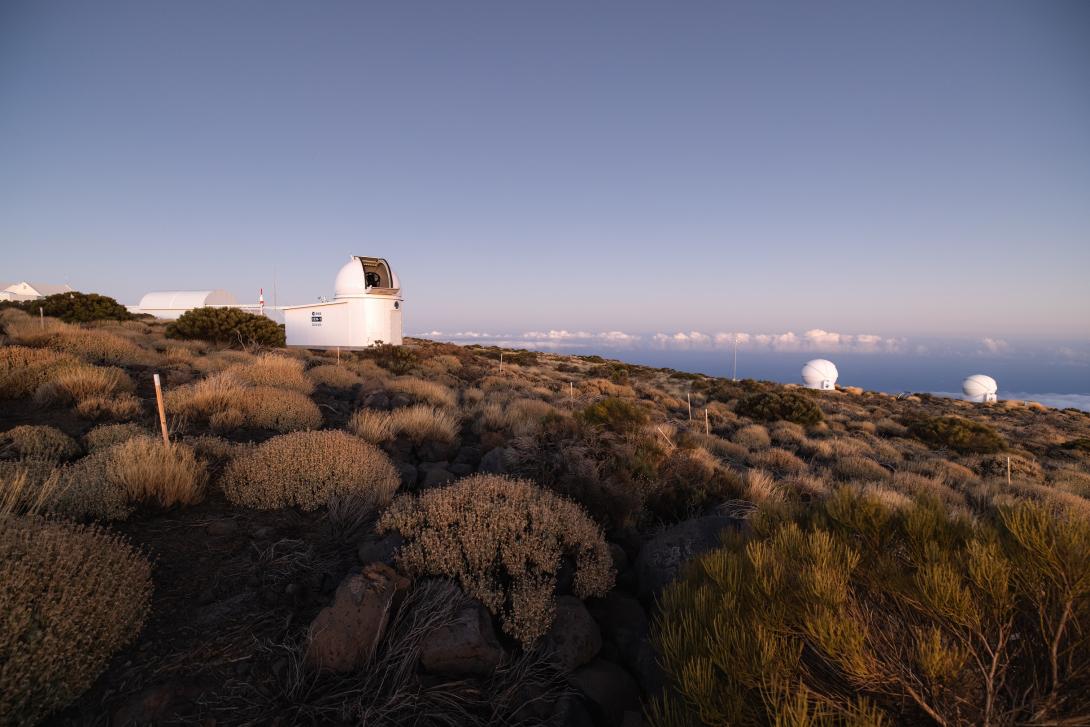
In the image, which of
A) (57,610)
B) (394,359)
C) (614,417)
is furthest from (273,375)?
(57,610)

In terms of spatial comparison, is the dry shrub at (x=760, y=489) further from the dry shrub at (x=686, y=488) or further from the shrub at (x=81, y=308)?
the shrub at (x=81, y=308)

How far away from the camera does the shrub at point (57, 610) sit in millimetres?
2230

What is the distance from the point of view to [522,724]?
2520mm

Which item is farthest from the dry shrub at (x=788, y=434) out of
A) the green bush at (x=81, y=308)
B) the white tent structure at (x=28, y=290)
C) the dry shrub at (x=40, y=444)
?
the white tent structure at (x=28, y=290)

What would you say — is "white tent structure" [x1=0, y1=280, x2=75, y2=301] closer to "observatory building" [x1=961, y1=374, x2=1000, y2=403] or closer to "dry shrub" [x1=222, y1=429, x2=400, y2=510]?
"dry shrub" [x1=222, y1=429, x2=400, y2=510]

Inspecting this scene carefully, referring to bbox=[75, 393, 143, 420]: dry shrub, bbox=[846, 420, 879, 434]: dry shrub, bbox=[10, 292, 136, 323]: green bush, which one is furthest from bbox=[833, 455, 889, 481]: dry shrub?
bbox=[10, 292, 136, 323]: green bush

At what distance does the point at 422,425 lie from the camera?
7.48m

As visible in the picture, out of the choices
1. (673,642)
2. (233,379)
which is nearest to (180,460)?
(233,379)

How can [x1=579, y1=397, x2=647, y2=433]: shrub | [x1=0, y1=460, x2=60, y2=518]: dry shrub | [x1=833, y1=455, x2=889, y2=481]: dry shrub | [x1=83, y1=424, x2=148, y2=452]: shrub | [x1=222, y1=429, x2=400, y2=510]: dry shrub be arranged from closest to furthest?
[x1=0, y1=460, x2=60, y2=518]: dry shrub < [x1=222, y1=429, x2=400, y2=510]: dry shrub < [x1=83, y1=424, x2=148, y2=452]: shrub < [x1=579, y1=397, x2=647, y2=433]: shrub < [x1=833, y1=455, x2=889, y2=481]: dry shrub

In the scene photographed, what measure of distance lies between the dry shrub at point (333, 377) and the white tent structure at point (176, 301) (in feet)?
110

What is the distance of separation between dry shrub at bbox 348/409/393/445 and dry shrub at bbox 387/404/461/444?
13 cm

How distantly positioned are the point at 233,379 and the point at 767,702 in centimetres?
912

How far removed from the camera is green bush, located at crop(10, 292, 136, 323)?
19.5 m

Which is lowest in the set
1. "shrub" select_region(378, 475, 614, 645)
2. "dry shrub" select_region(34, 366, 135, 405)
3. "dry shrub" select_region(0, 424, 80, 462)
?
"shrub" select_region(378, 475, 614, 645)
